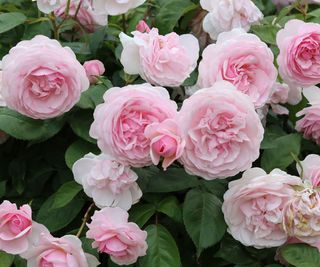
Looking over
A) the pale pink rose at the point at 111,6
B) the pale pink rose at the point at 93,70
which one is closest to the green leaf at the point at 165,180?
the pale pink rose at the point at 93,70

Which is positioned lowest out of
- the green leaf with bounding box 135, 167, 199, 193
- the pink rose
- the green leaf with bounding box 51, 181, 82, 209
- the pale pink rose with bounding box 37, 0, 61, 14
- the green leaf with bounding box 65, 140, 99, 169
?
the green leaf with bounding box 51, 181, 82, 209

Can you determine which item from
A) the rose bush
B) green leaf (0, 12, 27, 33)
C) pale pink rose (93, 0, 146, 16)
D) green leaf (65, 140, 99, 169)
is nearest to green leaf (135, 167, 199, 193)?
the rose bush

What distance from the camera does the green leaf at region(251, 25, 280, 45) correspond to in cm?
150

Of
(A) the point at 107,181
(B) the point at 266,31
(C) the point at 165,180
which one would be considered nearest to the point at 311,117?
(B) the point at 266,31

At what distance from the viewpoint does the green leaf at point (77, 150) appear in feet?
4.29

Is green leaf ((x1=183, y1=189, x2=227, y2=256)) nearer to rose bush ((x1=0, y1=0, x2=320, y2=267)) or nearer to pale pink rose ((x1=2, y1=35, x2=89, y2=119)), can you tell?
rose bush ((x1=0, y1=0, x2=320, y2=267))

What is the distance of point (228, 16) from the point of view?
1.42 m

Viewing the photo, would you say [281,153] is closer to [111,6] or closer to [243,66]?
[243,66]

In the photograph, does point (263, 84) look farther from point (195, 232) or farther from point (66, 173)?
point (66, 173)

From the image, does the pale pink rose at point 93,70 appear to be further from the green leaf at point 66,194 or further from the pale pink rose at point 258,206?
the pale pink rose at point 258,206

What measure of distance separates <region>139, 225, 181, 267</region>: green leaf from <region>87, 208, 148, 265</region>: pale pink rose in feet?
0.13

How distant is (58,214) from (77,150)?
0.12 meters

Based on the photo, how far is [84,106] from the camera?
1.33 meters

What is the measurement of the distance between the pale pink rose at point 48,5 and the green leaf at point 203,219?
451mm
